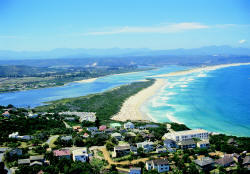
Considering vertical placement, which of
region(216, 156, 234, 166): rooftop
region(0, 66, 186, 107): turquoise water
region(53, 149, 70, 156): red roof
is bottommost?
region(0, 66, 186, 107): turquoise water

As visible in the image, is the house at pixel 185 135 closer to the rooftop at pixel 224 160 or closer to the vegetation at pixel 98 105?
the rooftop at pixel 224 160

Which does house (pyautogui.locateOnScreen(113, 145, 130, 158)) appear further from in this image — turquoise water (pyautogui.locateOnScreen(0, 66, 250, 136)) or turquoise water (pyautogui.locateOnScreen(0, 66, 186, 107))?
turquoise water (pyautogui.locateOnScreen(0, 66, 186, 107))

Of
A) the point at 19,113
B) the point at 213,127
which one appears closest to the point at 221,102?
the point at 213,127

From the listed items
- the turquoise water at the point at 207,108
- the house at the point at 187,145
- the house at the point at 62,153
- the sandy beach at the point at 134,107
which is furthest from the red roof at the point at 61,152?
the turquoise water at the point at 207,108

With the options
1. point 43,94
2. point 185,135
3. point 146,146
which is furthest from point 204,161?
point 43,94

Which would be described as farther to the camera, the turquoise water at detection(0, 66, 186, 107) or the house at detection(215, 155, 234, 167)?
the turquoise water at detection(0, 66, 186, 107)

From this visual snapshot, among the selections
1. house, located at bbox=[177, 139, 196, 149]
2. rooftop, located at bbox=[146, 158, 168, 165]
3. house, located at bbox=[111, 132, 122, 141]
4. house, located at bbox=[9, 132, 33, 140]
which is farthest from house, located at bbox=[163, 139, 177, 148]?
house, located at bbox=[9, 132, 33, 140]
